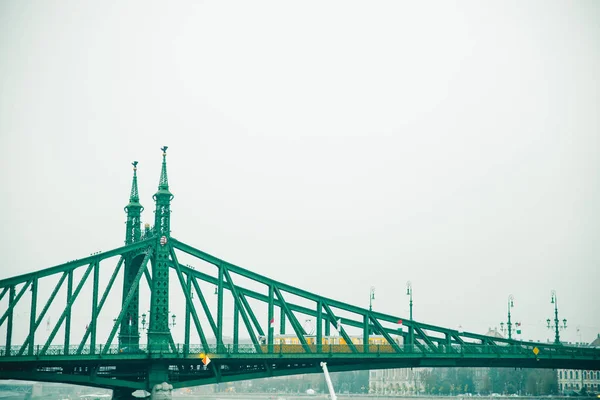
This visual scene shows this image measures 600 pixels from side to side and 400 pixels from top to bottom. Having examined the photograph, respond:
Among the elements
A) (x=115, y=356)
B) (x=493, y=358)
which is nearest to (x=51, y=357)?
(x=115, y=356)

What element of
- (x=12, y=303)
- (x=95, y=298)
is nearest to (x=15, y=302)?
(x=12, y=303)

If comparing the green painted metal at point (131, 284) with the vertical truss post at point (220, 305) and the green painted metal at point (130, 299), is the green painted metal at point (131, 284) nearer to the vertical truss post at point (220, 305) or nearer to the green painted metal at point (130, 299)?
the green painted metal at point (130, 299)

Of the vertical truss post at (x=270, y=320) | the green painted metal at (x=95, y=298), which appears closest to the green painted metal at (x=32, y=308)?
the green painted metal at (x=95, y=298)

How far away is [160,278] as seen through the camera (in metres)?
101

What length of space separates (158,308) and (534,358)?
182 ft

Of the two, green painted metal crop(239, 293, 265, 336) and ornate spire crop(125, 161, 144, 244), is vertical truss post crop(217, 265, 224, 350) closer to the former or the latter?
green painted metal crop(239, 293, 265, 336)

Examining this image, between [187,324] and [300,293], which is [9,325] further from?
[300,293]

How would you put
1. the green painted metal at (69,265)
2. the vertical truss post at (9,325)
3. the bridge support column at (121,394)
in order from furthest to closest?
1. the bridge support column at (121,394)
2. the green painted metal at (69,265)
3. the vertical truss post at (9,325)

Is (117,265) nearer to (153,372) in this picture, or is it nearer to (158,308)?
(158,308)

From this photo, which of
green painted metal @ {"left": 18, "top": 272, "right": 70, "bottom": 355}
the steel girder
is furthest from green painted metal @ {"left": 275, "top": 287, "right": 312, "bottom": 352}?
green painted metal @ {"left": 18, "top": 272, "right": 70, "bottom": 355}

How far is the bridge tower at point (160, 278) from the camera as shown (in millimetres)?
99625

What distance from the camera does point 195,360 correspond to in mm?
98438

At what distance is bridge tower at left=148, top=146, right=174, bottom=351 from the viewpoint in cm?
9962

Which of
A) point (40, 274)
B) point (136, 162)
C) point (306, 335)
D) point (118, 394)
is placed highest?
point (136, 162)
